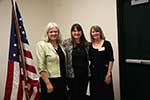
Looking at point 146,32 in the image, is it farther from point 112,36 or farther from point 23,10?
point 23,10

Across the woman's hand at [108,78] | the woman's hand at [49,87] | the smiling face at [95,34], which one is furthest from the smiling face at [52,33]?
the woman's hand at [108,78]

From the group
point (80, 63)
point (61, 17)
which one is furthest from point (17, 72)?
point (61, 17)

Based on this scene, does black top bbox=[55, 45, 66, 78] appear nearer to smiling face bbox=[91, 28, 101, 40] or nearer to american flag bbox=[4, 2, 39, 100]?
american flag bbox=[4, 2, 39, 100]

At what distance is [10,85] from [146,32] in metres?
1.83

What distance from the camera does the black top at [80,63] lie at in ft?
10.9

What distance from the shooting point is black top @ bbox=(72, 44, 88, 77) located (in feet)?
10.9

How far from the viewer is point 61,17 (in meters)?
4.73

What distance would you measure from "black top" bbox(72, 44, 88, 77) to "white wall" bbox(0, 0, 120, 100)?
0.67m

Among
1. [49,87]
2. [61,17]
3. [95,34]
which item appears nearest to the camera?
[49,87]

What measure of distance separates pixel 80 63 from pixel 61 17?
167 cm

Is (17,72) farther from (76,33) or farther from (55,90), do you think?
(76,33)

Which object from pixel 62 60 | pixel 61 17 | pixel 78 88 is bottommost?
pixel 78 88

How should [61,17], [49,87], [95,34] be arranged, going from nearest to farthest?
[49,87] < [95,34] < [61,17]

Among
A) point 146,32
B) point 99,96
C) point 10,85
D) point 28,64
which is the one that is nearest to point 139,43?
point 146,32
